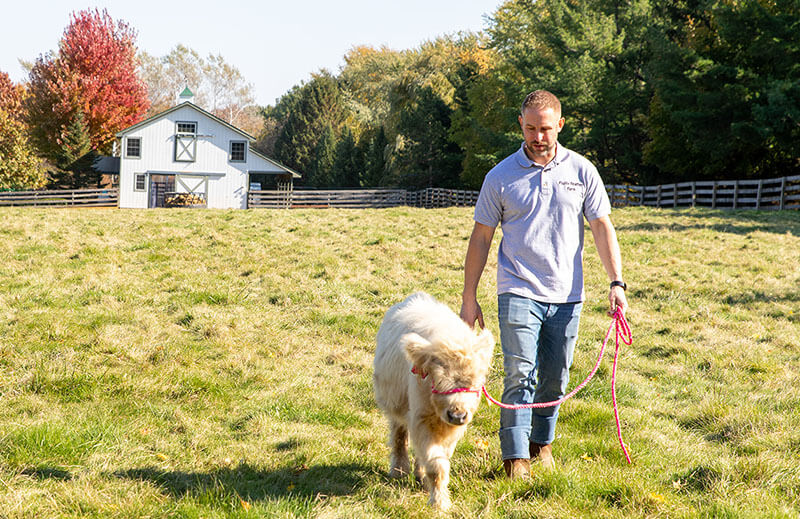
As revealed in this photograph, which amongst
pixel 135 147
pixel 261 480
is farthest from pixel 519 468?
pixel 135 147

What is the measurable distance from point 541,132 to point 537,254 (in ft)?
2.49

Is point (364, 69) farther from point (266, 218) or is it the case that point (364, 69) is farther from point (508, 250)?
point (508, 250)

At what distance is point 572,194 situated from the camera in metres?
4.24

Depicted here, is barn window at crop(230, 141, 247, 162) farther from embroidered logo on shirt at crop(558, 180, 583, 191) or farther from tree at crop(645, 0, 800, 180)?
embroidered logo on shirt at crop(558, 180, 583, 191)

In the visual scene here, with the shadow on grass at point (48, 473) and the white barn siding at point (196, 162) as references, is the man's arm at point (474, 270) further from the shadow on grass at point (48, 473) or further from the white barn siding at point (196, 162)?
the white barn siding at point (196, 162)

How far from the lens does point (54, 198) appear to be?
3775cm

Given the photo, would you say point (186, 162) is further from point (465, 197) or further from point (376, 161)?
point (465, 197)

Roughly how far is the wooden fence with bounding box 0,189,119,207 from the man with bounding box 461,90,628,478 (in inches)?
1526

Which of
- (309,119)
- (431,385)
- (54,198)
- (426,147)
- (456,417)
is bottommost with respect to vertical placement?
(456,417)

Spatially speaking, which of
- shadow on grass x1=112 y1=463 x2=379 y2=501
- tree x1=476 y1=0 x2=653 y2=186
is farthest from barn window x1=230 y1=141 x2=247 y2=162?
shadow on grass x1=112 y1=463 x2=379 y2=501

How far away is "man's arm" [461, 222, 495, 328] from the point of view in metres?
4.37

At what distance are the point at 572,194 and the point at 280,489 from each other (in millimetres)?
2680

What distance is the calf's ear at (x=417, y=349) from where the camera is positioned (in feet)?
12.6

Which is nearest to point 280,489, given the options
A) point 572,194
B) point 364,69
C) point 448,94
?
point 572,194
